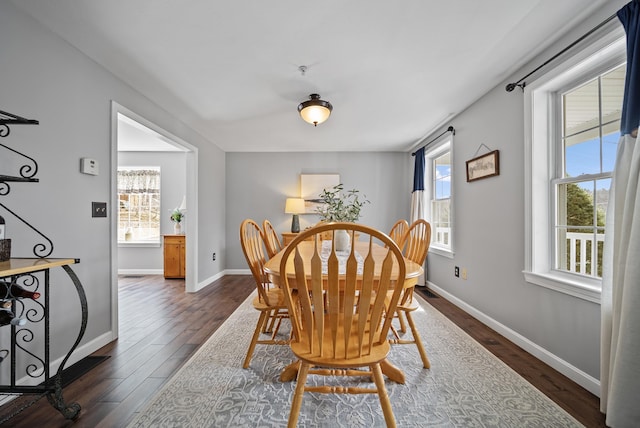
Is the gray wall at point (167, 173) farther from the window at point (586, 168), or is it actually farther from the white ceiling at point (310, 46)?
the window at point (586, 168)

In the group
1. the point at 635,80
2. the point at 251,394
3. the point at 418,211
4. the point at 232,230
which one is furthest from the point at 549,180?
the point at 232,230

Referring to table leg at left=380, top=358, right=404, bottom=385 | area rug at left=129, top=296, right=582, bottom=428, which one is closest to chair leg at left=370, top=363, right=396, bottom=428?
area rug at left=129, top=296, right=582, bottom=428

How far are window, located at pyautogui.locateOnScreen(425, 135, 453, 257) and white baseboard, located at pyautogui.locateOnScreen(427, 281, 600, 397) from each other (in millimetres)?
1052

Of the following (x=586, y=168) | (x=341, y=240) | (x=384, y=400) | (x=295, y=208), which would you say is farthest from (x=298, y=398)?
(x=295, y=208)

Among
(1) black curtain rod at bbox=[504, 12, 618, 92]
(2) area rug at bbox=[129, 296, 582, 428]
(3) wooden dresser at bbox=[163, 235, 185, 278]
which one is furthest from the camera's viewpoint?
(3) wooden dresser at bbox=[163, 235, 185, 278]

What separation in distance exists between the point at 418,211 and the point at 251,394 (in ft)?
11.9

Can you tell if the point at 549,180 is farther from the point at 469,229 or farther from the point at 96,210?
the point at 96,210

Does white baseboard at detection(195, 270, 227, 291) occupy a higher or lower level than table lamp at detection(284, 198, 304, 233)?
lower

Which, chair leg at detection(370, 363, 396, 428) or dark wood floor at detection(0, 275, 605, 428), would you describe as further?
dark wood floor at detection(0, 275, 605, 428)

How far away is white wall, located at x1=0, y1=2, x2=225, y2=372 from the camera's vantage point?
169 centimetres

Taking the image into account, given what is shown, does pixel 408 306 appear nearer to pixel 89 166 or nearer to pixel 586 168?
pixel 586 168

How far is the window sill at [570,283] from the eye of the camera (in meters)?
1.71

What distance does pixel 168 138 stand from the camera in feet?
11.0

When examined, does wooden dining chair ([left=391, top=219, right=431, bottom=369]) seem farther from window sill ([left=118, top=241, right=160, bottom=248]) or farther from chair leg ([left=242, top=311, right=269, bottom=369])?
window sill ([left=118, top=241, right=160, bottom=248])
